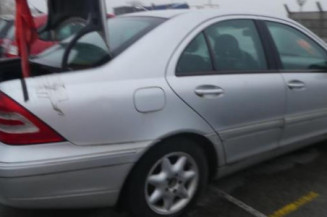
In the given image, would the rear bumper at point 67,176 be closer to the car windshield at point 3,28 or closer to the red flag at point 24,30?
the red flag at point 24,30

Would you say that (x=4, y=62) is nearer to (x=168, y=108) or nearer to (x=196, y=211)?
(x=168, y=108)

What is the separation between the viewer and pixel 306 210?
10.9 ft

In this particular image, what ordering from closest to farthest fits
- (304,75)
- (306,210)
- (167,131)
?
(167,131), (306,210), (304,75)

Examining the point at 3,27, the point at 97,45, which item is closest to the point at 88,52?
the point at 97,45

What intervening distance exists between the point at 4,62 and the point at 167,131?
132 cm

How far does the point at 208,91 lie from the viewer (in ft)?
9.93

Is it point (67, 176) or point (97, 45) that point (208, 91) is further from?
point (67, 176)

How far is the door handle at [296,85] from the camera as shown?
358 centimetres

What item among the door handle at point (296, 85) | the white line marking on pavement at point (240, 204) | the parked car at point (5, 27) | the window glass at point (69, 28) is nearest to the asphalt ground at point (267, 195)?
the white line marking on pavement at point (240, 204)

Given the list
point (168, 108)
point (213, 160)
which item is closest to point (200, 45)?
point (168, 108)

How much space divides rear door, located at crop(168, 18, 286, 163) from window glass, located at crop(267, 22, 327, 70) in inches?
8.3

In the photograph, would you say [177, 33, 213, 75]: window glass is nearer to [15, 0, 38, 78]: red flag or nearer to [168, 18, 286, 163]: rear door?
[168, 18, 286, 163]: rear door

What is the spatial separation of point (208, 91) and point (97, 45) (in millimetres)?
799

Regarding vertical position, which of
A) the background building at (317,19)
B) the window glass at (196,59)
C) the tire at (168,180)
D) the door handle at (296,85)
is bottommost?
the background building at (317,19)
